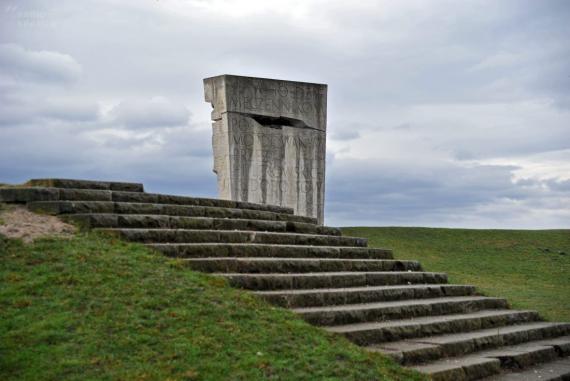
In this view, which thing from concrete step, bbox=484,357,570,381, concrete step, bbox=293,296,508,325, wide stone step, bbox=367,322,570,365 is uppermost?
concrete step, bbox=293,296,508,325

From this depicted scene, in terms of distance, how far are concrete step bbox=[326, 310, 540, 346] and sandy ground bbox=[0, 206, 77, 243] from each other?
4.00m

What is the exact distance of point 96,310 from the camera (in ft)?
23.8

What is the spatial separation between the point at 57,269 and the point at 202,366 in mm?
2645

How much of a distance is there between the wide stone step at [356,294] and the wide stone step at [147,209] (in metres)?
2.97

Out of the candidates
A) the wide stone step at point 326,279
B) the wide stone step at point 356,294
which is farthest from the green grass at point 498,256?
the wide stone step at point 326,279

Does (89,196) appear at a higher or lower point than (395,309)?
higher

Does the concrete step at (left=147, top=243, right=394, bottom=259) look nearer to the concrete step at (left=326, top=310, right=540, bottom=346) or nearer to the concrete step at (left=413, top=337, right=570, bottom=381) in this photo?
the concrete step at (left=326, top=310, right=540, bottom=346)

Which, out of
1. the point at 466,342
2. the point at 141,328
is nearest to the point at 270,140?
the point at 466,342

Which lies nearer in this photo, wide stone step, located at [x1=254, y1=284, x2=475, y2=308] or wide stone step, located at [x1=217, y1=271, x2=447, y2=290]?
wide stone step, located at [x1=254, y1=284, x2=475, y2=308]

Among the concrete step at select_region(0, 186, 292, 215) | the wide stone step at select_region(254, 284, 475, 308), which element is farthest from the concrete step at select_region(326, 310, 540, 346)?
the concrete step at select_region(0, 186, 292, 215)

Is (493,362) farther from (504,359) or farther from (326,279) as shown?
(326,279)

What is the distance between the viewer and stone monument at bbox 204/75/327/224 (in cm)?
1850

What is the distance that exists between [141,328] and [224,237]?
4107 mm

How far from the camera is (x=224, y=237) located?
11.1m
